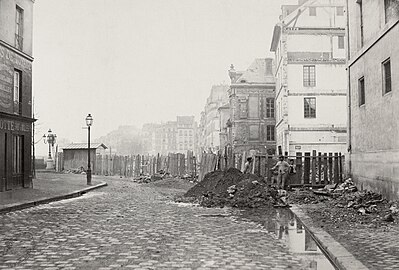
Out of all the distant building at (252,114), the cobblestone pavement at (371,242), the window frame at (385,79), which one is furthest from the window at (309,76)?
the cobblestone pavement at (371,242)

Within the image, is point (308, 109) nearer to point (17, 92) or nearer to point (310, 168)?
point (310, 168)

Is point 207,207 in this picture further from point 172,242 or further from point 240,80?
point 240,80

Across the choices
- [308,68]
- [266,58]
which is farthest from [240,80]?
[308,68]

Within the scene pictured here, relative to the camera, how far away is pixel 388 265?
5.82 metres

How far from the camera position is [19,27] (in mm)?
19516

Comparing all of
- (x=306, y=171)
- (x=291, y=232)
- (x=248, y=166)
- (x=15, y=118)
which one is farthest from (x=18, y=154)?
(x=291, y=232)

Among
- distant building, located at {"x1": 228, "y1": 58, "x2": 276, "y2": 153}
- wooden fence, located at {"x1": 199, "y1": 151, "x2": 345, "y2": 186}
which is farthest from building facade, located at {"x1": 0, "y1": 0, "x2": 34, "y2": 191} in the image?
distant building, located at {"x1": 228, "y1": 58, "x2": 276, "y2": 153}

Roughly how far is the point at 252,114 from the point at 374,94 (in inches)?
1480

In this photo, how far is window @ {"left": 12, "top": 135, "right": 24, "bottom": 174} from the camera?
19.2 m

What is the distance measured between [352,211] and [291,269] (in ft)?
18.7

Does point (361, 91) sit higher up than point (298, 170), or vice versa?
point (361, 91)

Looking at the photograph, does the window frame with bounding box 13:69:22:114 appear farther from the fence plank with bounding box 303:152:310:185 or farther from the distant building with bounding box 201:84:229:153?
the distant building with bounding box 201:84:229:153

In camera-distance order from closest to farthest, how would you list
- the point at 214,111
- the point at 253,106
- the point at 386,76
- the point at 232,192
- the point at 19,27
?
1. the point at 386,76
2. the point at 232,192
3. the point at 19,27
4. the point at 253,106
5. the point at 214,111

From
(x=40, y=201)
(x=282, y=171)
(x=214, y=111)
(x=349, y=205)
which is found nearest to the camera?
(x=349, y=205)
